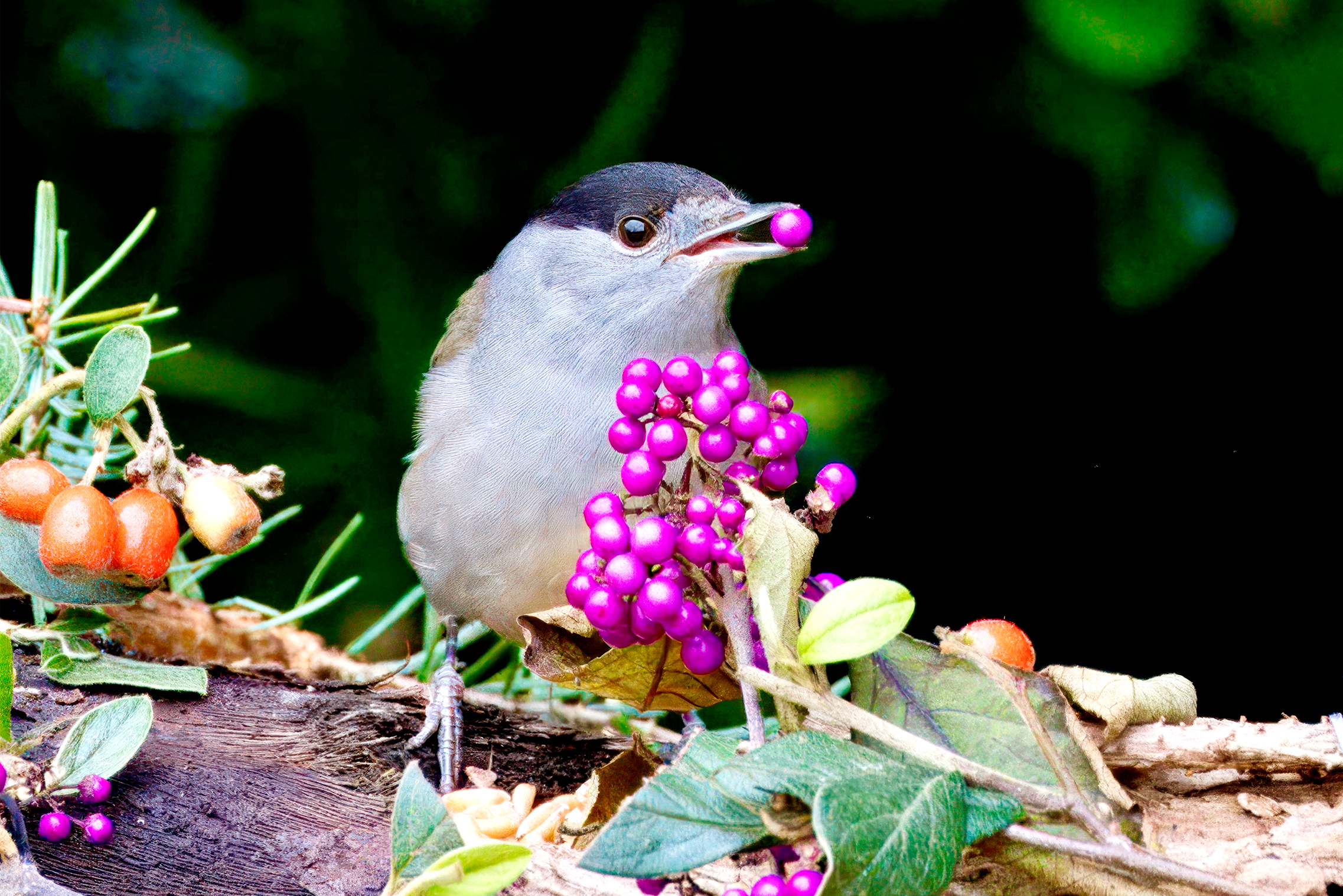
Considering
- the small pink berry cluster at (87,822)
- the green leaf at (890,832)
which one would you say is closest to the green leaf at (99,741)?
the small pink berry cluster at (87,822)

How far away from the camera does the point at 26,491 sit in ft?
5.33

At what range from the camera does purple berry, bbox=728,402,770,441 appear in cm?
126

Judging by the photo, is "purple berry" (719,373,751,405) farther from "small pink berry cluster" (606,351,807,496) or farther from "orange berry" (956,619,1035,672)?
Answer: "orange berry" (956,619,1035,672)

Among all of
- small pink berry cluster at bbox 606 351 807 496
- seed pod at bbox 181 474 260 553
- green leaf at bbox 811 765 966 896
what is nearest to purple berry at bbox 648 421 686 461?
small pink berry cluster at bbox 606 351 807 496

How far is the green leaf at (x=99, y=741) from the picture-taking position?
1474mm

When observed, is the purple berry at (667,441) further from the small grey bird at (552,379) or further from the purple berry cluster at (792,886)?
the small grey bird at (552,379)

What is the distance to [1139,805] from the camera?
132 centimetres

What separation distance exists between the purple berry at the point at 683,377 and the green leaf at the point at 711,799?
355 mm

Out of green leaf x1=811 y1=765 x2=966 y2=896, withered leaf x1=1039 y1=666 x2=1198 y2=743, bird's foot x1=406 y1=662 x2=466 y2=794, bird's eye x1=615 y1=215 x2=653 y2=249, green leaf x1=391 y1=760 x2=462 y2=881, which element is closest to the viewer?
green leaf x1=811 y1=765 x2=966 y2=896

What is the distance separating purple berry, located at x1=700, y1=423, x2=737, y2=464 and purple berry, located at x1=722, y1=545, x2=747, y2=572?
0.33 ft

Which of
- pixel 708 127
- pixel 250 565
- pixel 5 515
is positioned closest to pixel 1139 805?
Result: pixel 5 515

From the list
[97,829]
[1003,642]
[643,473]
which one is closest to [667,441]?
[643,473]

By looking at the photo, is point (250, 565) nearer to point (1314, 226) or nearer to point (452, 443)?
point (452, 443)

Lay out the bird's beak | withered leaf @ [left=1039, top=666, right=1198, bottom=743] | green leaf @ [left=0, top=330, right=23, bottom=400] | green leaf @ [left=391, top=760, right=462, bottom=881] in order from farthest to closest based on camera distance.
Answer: the bird's beak, green leaf @ [left=0, top=330, right=23, bottom=400], withered leaf @ [left=1039, top=666, right=1198, bottom=743], green leaf @ [left=391, top=760, right=462, bottom=881]
